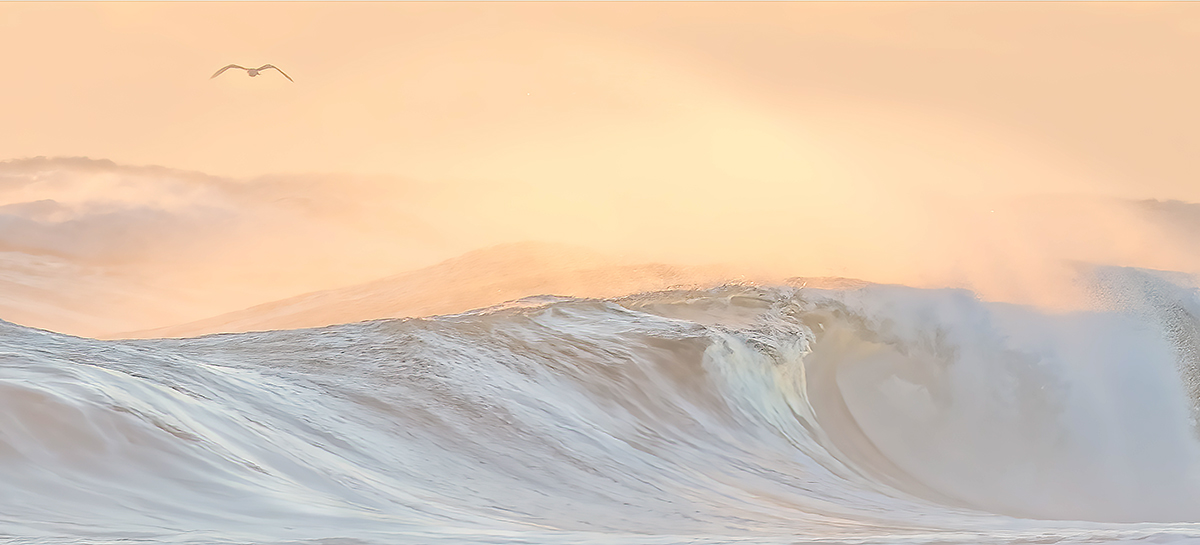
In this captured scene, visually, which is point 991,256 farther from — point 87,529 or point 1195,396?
point 87,529

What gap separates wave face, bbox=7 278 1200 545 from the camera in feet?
16.4

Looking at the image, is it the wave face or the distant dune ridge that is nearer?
the wave face

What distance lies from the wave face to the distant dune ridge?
1.08m

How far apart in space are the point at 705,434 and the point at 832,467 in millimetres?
1264

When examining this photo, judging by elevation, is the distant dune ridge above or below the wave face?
above

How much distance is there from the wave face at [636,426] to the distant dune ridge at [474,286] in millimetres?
1078

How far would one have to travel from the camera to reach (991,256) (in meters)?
15.8

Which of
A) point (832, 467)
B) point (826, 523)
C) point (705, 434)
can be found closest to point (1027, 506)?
point (832, 467)

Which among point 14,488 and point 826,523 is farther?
point 826,523

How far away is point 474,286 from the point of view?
1759cm

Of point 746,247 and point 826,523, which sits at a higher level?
point 746,247

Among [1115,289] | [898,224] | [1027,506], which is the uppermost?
[898,224]

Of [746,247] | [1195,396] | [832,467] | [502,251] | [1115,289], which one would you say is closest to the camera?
[832,467]

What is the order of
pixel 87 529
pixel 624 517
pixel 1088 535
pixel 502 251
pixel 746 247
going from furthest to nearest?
1. pixel 502 251
2. pixel 746 247
3. pixel 624 517
4. pixel 1088 535
5. pixel 87 529
